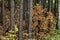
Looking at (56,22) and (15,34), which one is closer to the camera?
(15,34)

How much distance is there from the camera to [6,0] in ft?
41.4

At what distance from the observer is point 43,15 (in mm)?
12586

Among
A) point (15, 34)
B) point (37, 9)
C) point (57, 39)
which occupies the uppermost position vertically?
point (37, 9)

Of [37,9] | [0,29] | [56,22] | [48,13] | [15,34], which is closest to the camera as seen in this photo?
[15,34]

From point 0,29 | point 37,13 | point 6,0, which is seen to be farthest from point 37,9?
point 0,29

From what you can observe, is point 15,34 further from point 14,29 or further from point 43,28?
point 43,28

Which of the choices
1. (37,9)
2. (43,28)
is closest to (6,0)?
(37,9)

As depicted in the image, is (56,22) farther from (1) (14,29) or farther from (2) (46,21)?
(1) (14,29)

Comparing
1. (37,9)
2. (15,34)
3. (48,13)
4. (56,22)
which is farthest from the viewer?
(56,22)

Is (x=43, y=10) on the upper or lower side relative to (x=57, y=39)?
upper

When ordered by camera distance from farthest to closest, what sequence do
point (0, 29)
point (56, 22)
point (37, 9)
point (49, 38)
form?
1. point (56, 22)
2. point (37, 9)
3. point (49, 38)
4. point (0, 29)

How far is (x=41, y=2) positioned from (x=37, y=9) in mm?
1435

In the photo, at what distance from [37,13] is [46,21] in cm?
77

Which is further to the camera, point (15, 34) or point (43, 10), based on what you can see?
point (43, 10)
